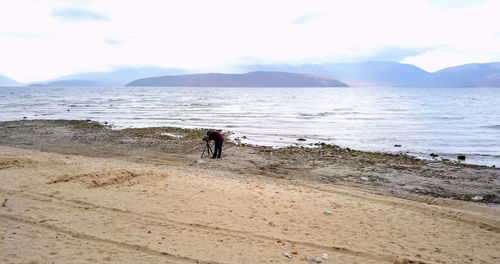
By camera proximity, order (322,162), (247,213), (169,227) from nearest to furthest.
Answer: (169,227)
(247,213)
(322,162)

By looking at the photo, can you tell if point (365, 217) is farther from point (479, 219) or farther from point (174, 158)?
point (174, 158)

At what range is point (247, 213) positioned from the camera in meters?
9.28

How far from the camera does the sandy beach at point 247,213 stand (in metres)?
7.05

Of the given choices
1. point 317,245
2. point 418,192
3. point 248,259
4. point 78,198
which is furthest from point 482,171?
point 78,198

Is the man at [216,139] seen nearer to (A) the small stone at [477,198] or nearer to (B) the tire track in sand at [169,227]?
(B) the tire track in sand at [169,227]

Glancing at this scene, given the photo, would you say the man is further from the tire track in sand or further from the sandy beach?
the tire track in sand

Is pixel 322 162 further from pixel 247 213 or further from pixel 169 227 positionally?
pixel 169 227

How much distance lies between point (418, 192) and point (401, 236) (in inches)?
205

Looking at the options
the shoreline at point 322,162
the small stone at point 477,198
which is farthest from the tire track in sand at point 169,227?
the small stone at point 477,198

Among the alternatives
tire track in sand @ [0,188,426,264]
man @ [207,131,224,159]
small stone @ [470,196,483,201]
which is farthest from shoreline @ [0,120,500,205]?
tire track in sand @ [0,188,426,264]

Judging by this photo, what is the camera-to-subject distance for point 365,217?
943 centimetres

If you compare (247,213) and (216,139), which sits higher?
(216,139)

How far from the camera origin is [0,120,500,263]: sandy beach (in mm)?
7055

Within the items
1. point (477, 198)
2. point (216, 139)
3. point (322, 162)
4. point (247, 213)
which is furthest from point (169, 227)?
point (322, 162)
